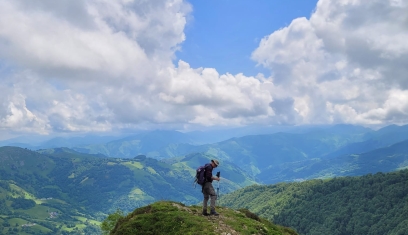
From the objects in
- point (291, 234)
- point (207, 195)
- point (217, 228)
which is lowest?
A: point (291, 234)

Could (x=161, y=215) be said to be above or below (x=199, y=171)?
below

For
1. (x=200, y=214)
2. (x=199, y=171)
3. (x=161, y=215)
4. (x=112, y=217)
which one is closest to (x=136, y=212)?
(x=161, y=215)

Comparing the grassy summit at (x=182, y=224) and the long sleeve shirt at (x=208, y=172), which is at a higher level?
the long sleeve shirt at (x=208, y=172)

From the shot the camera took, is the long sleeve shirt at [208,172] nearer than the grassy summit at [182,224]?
No

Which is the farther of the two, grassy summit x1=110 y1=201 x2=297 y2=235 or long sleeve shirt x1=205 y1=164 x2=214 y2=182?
long sleeve shirt x1=205 y1=164 x2=214 y2=182

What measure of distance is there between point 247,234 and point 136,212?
1333cm

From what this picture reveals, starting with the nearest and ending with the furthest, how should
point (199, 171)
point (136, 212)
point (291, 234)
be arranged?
point (199, 171), point (136, 212), point (291, 234)

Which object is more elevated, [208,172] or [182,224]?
[208,172]

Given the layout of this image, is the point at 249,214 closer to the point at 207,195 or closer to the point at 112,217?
the point at 207,195

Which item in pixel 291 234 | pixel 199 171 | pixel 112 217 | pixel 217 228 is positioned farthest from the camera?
pixel 112 217

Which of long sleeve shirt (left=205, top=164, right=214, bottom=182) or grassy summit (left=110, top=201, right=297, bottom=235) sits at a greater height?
long sleeve shirt (left=205, top=164, right=214, bottom=182)

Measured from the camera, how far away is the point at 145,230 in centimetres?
2752

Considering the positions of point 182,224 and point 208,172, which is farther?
point 208,172

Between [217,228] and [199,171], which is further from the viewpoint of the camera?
[199,171]
